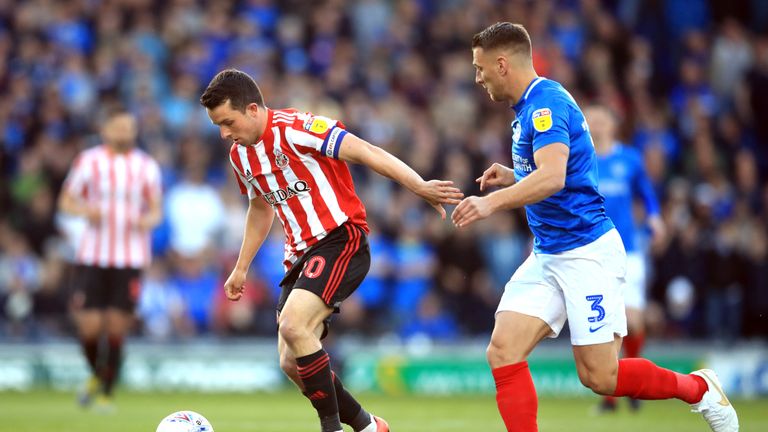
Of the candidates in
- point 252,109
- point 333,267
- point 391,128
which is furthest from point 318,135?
point 391,128

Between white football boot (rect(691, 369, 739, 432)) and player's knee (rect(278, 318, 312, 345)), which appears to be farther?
white football boot (rect(691, 369, 739, 432))

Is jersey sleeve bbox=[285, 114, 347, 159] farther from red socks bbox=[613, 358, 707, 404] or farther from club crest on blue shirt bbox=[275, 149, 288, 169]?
red socks bbox=[613, 358, 707, 404]

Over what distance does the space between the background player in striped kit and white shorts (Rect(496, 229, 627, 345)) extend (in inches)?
241

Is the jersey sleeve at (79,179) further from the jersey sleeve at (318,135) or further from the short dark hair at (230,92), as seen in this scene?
the jersey sleeve at (318,135)

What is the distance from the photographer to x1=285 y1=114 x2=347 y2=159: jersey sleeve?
723 centimetres

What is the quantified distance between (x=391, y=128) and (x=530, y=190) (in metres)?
11.4

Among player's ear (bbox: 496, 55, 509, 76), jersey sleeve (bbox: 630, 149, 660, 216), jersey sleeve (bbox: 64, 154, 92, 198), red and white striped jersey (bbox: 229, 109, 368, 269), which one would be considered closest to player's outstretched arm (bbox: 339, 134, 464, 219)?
red and white striped jersey (bbox: 229, 109, 368, 269)

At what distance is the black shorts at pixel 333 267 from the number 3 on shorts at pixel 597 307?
4.86 ft

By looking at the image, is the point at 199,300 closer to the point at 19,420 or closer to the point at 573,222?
the point at 19,420

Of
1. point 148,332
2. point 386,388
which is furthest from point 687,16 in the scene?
point 148,332

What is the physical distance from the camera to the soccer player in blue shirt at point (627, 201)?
11.2 metres

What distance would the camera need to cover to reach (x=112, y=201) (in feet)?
40.3

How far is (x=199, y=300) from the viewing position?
1587cm

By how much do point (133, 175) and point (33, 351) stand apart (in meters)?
3.87
